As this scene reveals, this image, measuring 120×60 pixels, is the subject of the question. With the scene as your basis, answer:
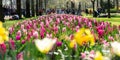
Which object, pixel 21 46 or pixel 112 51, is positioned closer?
pixel 112 51

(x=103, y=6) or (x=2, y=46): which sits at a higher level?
(x=2, y=46)

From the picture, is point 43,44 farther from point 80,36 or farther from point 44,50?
point 80,36

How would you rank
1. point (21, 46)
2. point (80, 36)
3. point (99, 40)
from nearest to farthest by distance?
point (80, 36) < point (21, 46) < point (99, 40)

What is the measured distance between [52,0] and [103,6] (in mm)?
42012

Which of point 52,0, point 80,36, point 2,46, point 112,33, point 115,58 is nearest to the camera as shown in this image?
point 115,58

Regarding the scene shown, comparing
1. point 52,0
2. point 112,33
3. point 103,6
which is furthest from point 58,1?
point 112,33

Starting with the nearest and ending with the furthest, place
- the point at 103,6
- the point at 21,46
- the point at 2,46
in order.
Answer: the point at 2,46
the point at 21,46
the point at 103,6

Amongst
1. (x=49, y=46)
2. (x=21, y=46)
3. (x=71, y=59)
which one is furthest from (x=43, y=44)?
(x=21, y=46)

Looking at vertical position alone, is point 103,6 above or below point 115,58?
below

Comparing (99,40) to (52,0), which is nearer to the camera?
(99,40)

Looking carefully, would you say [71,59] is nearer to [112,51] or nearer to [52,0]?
[112,51]

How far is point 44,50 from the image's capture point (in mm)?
3061

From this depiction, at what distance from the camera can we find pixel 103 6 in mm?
74375

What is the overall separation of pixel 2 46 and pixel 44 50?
38.1 inches
